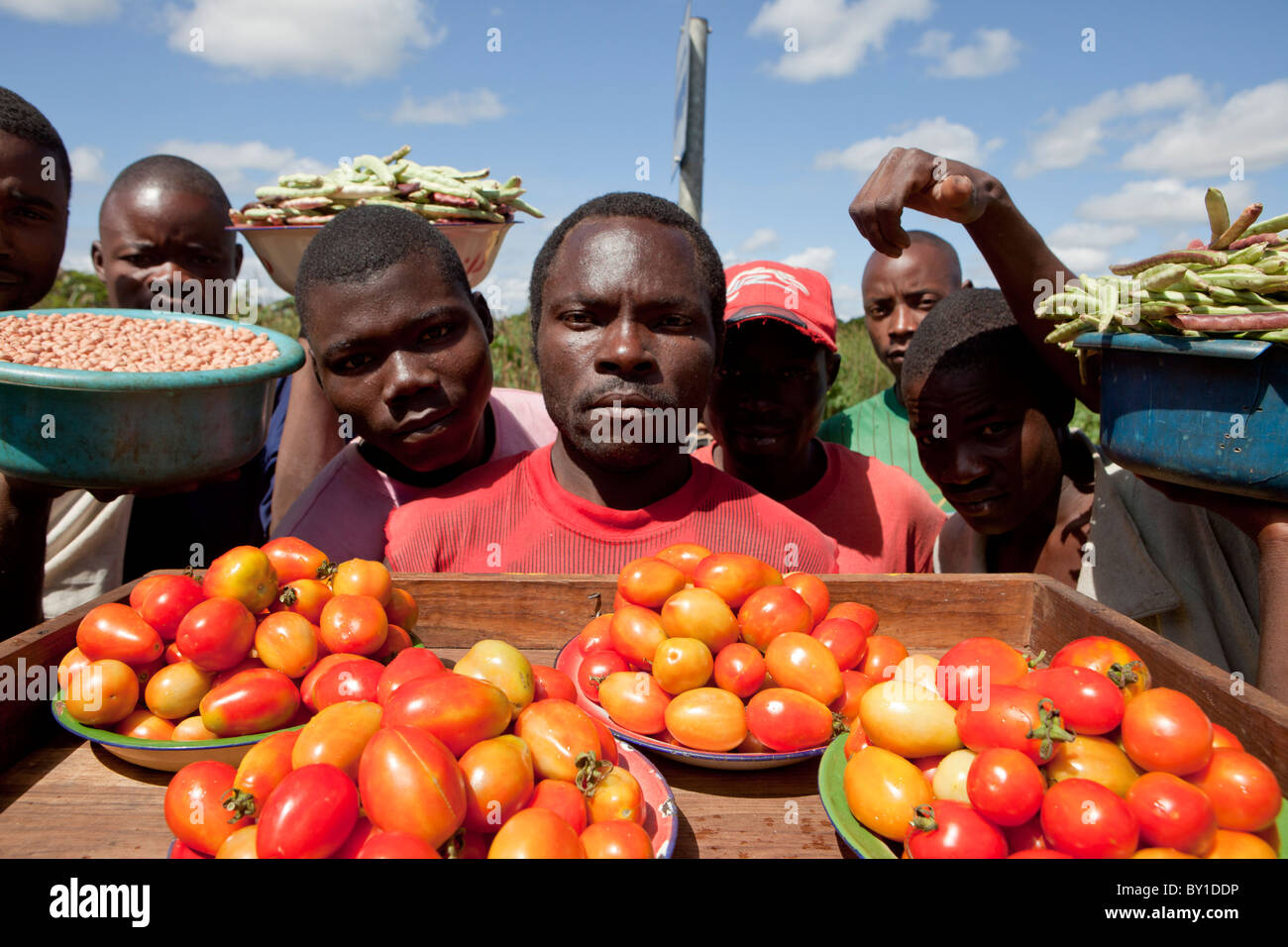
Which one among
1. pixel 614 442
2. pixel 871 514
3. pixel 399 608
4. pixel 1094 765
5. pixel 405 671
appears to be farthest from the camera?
pixel 871 514

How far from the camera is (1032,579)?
196 cm

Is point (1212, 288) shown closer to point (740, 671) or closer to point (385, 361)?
point (740, 671)

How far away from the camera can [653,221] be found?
7.32 feet

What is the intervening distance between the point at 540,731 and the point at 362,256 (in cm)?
158

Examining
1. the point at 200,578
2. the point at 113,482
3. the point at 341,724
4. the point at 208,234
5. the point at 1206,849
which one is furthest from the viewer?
the point at 208,234

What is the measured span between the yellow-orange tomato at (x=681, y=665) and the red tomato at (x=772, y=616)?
0.14 metres

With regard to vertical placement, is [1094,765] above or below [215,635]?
below

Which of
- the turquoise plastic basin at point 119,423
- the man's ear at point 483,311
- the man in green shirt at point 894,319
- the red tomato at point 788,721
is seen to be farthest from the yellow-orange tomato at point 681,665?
the man in green shirt at point 894,319

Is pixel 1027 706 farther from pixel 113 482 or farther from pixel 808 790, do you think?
pixel 113 482

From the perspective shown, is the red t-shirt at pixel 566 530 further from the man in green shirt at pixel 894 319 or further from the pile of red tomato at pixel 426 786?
the man in green shirt at pixel 894 319

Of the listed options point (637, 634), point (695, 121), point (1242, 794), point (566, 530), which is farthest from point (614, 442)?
point (695, 121)

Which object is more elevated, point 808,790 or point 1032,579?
point 1032,579

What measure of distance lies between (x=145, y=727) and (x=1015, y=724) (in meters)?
1.42
